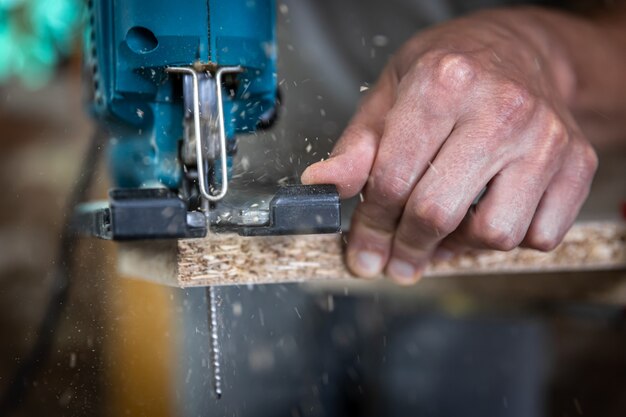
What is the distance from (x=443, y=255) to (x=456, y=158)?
0.56ft

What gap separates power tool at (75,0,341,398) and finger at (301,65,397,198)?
0.07 meters

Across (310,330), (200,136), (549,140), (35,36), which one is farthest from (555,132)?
(35,36)

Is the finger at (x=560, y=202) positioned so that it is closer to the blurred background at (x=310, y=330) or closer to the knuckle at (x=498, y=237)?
the knuckle at (x=498, y=237)

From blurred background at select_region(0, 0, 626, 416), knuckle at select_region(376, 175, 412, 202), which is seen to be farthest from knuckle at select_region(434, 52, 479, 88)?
blurred background at select_region(0, 0, 626, 416)

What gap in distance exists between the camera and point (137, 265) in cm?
88

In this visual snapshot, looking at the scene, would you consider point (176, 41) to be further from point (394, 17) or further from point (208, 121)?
point (394, 17)

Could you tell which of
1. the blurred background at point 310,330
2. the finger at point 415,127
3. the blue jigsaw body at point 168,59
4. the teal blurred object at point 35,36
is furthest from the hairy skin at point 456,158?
the teal blurred object at point 35,36

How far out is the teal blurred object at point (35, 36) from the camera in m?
1.62

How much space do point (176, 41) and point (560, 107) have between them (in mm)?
435

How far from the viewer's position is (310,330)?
1.54 meters

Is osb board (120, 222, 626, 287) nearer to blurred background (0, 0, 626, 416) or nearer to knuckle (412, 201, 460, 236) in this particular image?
knuckle (412, 201, 460, 236)

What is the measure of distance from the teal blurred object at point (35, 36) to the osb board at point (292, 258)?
0.93m

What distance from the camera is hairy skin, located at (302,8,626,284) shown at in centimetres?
66

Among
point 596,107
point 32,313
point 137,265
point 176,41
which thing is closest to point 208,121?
point 176,41
